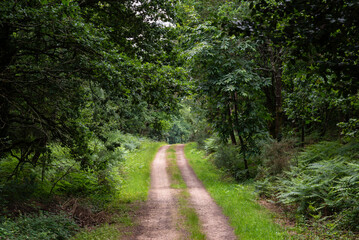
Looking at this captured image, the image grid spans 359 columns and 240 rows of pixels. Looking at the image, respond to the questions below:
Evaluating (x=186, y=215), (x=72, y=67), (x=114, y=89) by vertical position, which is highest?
(x=72, y=67)

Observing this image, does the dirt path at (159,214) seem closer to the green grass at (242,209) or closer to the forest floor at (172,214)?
the forest floor at (172,214)

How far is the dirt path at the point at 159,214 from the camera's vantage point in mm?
8383

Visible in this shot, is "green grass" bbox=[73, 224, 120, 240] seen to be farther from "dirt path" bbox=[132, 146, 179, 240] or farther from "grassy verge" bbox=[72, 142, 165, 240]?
"dirt path" bbox=[132, 146, 179, 240]

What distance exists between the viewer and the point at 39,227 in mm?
6969

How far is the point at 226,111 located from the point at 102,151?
7.59 m

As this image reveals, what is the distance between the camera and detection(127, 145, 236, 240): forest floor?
833 centimetres

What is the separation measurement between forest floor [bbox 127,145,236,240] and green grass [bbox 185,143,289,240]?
1.06 ft

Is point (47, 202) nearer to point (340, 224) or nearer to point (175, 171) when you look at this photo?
point (340, 224)

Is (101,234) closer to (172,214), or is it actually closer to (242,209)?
(172,214)

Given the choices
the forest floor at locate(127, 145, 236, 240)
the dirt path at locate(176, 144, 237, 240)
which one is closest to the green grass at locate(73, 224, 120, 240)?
the forest floor at locate(127, 145, 236, 240)

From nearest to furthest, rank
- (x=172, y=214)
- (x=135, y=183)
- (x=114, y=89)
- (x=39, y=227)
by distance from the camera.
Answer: (x=39, y=227)
(x=114, y=89)
(x=172, y=214)
(x=135, y=183)

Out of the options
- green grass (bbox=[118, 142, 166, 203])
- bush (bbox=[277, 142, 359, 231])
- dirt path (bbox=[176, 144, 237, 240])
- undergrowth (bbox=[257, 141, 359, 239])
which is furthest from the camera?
green grass (bbox=[118, 142, 166, 203])

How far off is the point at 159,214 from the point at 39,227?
15.4 feet

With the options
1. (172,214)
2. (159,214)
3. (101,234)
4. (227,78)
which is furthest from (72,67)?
(227,78)
